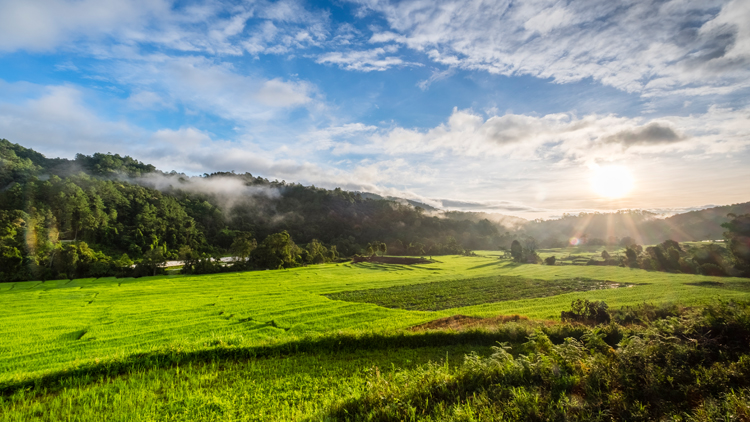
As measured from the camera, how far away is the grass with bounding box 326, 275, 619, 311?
32.9 metres

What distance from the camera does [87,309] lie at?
88.9 ft

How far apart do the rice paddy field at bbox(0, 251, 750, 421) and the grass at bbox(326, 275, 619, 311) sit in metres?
0.51

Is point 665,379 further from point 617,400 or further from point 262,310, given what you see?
point 262,310

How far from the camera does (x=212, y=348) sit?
12.8m

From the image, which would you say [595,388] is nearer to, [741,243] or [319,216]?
[741,243]

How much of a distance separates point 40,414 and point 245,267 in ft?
213

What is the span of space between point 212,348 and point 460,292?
112 feet

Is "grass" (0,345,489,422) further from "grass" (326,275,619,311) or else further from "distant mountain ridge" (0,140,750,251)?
"distant mountain ridge" (0,140,750,251)

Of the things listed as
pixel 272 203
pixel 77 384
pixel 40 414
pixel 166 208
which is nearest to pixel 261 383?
pixel 40 414

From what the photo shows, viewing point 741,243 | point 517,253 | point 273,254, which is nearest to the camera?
point 741,243

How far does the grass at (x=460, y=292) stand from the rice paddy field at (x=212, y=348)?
1.67 ft

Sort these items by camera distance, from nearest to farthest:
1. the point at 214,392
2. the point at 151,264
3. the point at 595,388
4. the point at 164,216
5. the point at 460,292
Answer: the point at 595,388 → the point at 214,392 → the point at 460,292 → the point at 151,264 → the point at 164,216

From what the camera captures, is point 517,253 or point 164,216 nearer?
point 517,253

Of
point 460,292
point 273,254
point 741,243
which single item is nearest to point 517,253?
point 741,243
